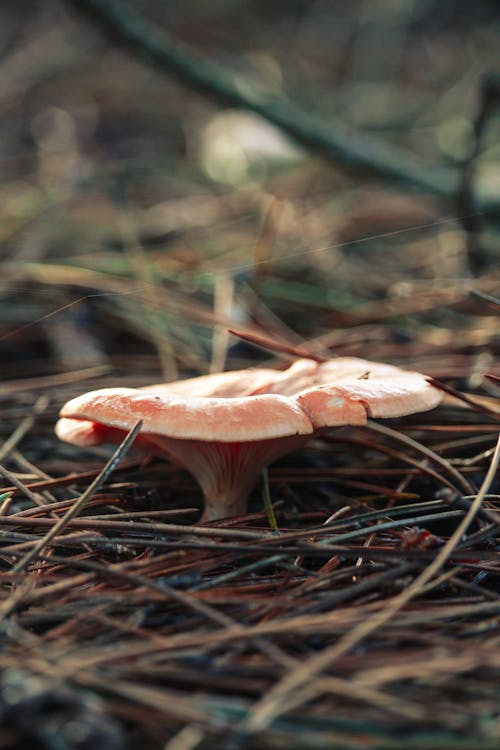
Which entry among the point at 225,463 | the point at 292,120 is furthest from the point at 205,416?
the point at 292,120

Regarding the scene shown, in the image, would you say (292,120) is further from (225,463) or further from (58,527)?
(58,527)

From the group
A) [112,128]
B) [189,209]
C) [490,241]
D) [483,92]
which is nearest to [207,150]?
[189,209]

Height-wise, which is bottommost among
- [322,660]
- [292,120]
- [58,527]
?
[322,660]

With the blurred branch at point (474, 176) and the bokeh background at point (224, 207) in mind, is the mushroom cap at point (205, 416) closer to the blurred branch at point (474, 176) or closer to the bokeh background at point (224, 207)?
the bokeh background at point (224, 207)

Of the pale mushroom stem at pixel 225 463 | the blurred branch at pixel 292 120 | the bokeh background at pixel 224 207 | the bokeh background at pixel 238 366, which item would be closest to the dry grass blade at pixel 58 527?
the bokeh background at pixel 238 366

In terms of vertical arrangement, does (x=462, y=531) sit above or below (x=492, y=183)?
below

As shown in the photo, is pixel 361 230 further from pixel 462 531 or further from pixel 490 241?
pixel 462 531

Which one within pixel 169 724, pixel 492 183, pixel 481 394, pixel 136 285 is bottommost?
pixel 169 724
